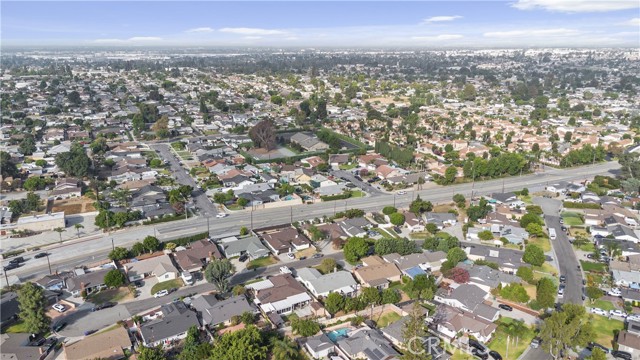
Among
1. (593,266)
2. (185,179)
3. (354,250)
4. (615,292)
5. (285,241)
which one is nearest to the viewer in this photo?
(615,292)

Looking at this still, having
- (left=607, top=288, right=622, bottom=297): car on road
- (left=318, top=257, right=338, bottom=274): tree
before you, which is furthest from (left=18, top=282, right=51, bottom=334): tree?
(left=607, top=288, right=622, bottom=297): car on road

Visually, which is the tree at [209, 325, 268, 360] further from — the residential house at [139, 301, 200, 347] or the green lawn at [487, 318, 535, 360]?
the green lawn at [487, 318, 535, 360]

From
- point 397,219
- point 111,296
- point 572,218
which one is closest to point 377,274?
point 397,219

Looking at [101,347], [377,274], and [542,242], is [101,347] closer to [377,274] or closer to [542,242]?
[377,274]

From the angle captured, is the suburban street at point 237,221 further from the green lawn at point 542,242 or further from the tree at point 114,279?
Result: the tree at point 114,279

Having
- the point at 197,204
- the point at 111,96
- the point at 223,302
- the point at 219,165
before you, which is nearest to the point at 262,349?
the point at 223,302

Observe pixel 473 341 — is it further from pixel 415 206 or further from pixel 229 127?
pixel 229 127

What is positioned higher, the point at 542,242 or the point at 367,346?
the point at 542,242
